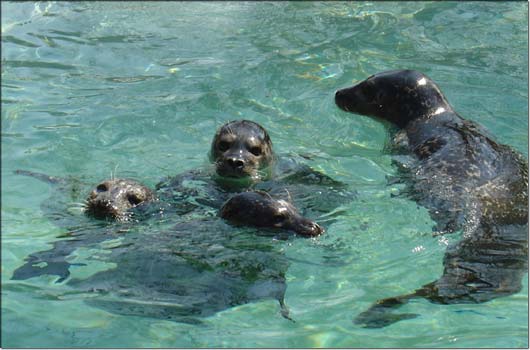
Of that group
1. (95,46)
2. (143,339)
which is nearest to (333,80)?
(95,46)

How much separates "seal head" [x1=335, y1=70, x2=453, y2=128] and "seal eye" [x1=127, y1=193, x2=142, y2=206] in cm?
270

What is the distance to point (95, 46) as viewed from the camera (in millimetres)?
11297

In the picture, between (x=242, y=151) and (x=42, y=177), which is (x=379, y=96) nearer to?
(x=242, y=151)

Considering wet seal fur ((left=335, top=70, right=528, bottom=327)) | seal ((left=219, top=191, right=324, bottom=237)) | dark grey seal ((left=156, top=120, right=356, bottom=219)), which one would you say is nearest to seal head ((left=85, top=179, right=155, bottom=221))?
dark grey seal ((left=156, top=120, right=356, bottom=219))

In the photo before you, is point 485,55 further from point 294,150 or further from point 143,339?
point 143,339

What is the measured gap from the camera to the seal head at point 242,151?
7.46 m

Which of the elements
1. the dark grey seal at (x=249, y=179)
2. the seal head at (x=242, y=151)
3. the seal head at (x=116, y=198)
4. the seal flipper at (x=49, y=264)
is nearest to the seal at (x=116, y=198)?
the seal head at (x=116, y=198)

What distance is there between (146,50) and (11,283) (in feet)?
19.5

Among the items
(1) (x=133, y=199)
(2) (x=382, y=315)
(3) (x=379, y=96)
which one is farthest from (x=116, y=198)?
(3) (x=379, y=96)

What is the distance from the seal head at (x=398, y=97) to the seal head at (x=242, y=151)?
1147 mm

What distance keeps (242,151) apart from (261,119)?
1490 millimetres

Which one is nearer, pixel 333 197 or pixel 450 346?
pixel 450 346

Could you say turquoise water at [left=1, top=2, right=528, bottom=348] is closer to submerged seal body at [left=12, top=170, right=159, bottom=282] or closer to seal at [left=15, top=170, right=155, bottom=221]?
submerged seal body at [left=12, top=170, right=159, bottom=282]

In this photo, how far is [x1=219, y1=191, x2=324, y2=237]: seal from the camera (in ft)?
19.5
